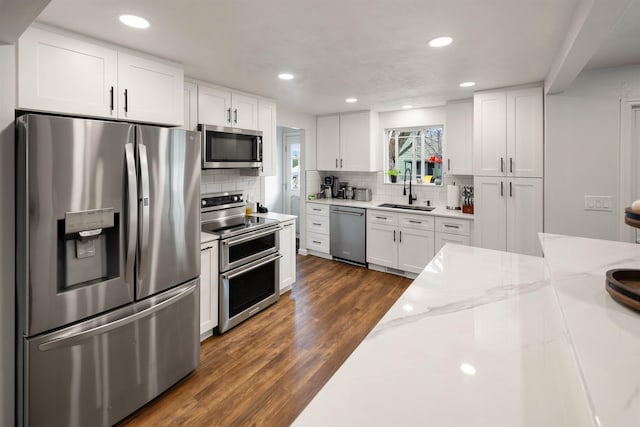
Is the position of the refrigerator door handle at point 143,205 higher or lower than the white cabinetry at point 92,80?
lower

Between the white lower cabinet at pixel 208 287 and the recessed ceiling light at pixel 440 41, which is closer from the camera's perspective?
the recessed ceiling light at pixel 440 41

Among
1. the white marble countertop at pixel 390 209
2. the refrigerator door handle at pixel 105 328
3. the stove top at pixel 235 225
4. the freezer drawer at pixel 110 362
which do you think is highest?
the white marble countertop at pixel 390 209

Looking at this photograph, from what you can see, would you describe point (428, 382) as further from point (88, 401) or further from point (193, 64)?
point (193, 64)

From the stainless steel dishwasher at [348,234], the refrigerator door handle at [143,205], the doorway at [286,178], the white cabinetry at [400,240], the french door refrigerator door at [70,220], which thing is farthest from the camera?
the doorway at [286,178]

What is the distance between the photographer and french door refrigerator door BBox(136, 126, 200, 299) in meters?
1.96

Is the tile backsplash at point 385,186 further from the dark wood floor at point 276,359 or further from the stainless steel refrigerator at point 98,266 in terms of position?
the stainless steel refrigerator at point 98,266

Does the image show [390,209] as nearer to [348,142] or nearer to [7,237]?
[348,142]

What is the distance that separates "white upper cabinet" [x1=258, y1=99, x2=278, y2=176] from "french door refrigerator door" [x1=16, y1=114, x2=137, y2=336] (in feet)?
6.66

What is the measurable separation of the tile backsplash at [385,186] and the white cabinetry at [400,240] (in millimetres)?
625

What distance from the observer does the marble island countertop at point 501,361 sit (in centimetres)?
75

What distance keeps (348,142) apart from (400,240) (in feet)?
5.63

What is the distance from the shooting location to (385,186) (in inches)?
204

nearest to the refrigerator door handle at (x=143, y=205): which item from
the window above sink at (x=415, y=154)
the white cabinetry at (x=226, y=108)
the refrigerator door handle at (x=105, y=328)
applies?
the refrigerator door handle at (x=105, y=328)

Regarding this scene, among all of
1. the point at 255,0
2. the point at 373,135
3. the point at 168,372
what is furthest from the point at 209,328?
the point at 373,135
